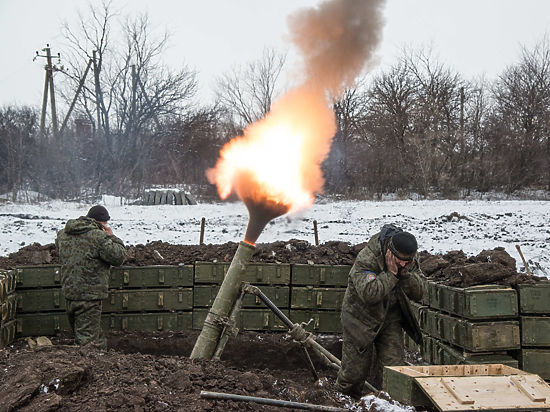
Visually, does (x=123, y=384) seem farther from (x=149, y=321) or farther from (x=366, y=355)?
(x=149, y=321)

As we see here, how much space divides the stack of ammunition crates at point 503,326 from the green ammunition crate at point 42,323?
19.2 feet

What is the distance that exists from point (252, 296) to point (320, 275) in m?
1.19

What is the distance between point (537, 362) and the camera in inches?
255

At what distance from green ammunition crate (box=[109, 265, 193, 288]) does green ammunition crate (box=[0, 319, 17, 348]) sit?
1507 millimetres

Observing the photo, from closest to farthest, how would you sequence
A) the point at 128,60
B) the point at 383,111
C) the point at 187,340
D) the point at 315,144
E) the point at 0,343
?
the point at 315,144, the point at 0,343, the point at 187,340, the point at 383,111, the point at 128,60

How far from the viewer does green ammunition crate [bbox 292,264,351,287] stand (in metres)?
8.93

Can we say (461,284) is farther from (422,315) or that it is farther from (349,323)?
(349,323)

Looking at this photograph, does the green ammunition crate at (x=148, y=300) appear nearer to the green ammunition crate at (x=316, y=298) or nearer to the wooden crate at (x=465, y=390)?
the green ammunition crate at (x=316, y=298)

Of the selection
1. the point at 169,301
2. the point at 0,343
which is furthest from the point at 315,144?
the point at 0,343

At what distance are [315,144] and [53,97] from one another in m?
27.9

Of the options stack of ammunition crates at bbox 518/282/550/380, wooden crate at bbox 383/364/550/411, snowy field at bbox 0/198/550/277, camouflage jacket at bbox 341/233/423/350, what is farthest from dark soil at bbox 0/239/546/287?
snowy field at bbox 0/198/550/277

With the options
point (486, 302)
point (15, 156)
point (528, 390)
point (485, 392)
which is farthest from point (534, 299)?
point (15, 156)

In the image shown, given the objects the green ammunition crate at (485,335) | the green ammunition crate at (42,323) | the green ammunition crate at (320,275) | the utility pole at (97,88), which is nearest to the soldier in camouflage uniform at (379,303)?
the green ammunition crate at (485,335)

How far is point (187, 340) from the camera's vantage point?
8.78 meters
